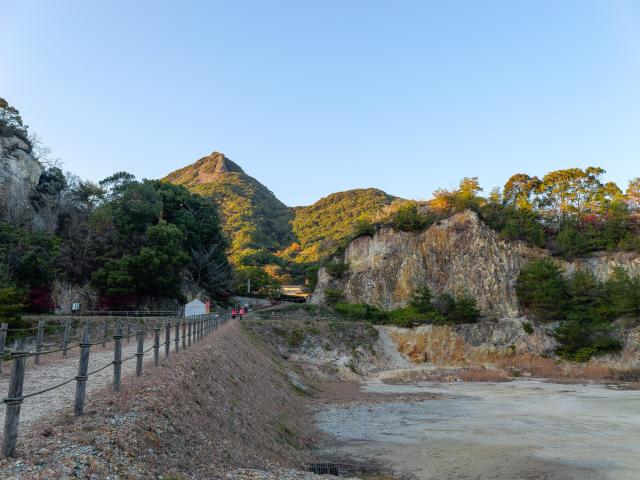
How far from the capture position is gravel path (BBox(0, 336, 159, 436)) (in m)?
8.85

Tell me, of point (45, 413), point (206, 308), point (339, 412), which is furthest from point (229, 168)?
point (45, 413)

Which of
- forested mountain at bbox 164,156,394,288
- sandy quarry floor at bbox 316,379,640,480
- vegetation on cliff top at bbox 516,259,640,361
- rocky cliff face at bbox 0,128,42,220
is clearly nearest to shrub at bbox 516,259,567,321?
vegetation on cliff top at bbox 516,259,640,361

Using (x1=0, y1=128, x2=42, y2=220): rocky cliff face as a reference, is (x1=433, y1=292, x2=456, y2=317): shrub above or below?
below

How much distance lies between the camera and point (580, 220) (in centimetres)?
6212

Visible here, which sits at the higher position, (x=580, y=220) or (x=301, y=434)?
(x=580, y=220)

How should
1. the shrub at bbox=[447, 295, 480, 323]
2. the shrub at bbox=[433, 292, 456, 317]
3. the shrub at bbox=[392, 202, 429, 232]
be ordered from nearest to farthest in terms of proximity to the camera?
the shrub at bbox=[447, 295, 480, 323]
the shrub at bbox=[433, 292, 456, 317]
the shrub at bbox=[392, 202, 429, 232]

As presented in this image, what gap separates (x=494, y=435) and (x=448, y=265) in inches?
1641

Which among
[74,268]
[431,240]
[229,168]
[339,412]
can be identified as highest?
[229,168]

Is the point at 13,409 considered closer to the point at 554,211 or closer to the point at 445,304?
the point at 445,304

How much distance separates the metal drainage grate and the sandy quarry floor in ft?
5.76

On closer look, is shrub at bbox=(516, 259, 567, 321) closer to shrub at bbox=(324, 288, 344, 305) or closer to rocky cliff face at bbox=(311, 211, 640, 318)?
rocky cliff face at bbox=(311, 211, 640, 318)

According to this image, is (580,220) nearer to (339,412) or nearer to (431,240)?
(431,240)

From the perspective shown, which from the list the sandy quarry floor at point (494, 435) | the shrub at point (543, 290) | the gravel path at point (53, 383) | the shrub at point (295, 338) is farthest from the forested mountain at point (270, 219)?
the gravel path at point (53, 383)

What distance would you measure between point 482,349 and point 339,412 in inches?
1202
